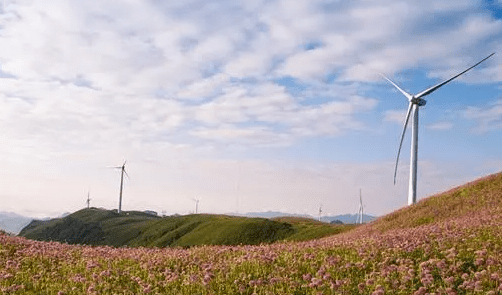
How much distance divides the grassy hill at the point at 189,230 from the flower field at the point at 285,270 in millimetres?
25638

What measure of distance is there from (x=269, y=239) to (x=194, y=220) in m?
23.3

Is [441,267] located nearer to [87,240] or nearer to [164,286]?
[164,286]

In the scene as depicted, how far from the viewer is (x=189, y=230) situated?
74.2m

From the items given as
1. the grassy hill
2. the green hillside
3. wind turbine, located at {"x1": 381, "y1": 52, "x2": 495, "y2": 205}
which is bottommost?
the grassy hill

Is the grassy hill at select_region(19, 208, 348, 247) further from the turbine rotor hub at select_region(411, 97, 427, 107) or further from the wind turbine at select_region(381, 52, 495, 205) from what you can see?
the turbine rotor hub at select_region(411, 97, 427, 107)

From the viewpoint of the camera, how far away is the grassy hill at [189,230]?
59.7 metres

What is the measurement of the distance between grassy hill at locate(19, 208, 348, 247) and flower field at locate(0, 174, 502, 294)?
25.6m

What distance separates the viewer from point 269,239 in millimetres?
59281

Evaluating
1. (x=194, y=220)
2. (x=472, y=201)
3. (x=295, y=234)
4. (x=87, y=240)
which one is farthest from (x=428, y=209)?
(x=87, y=240)

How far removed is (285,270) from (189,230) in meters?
63.6

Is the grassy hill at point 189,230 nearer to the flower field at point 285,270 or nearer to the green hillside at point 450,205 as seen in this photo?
the green hillside at point 450,205

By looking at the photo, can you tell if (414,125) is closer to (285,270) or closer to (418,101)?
(418,101)

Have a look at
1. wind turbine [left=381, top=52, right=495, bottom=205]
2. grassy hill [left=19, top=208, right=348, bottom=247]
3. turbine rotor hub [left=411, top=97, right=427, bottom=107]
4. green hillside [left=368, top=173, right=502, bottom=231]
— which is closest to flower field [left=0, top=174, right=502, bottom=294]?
green hillside [left=368, top=173, right=502, bottom=231]

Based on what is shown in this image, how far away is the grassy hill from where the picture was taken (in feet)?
196
